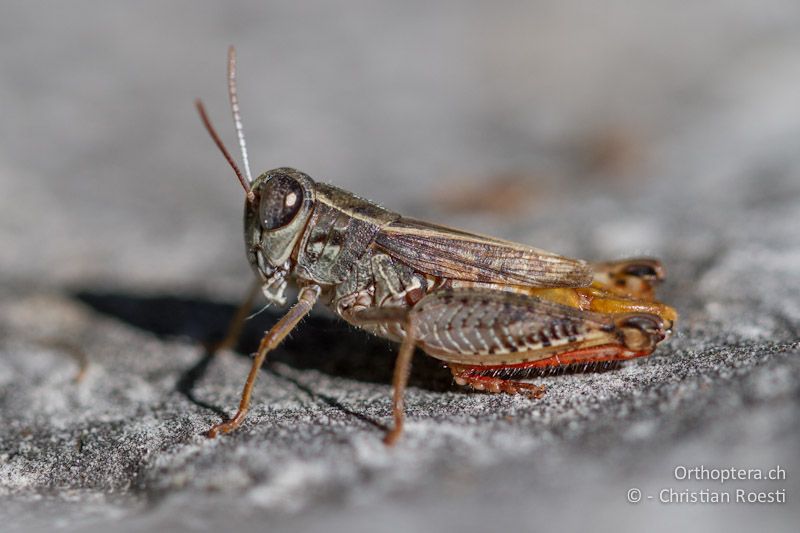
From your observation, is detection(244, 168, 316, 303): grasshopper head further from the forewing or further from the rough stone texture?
the rough stone texture

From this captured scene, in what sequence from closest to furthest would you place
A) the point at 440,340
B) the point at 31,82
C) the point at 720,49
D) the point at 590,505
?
the point at 590,505, the point at 440,340, the point at 31,82, the point at 720,49

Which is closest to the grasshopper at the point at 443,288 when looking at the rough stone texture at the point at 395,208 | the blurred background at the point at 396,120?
the rough stone texture at the point at 395,208

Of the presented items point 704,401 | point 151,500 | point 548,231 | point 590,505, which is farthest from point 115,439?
point 548,231

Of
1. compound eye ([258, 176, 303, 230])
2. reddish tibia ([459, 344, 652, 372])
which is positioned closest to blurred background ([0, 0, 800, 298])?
reddish tibia ([459, 344, 652, 372])

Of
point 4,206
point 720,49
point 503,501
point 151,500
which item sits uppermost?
point 720,49

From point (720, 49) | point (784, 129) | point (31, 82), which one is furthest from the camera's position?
point (720, 49)

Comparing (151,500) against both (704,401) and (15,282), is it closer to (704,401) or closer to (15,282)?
(704,401)

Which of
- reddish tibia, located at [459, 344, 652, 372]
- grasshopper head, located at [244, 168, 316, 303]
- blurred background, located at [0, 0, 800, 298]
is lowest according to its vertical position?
reddish tibia, located at [459, 344, 652, 372]
